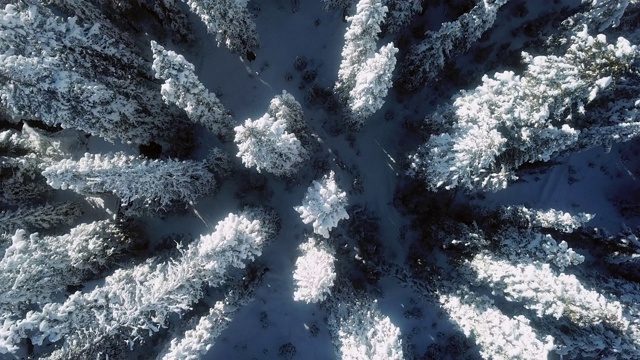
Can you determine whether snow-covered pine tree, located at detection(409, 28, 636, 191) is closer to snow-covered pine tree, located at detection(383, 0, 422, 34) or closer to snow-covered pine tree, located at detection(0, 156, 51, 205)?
snow-covered pine tree, located at detection(383, 0, 422, 34)

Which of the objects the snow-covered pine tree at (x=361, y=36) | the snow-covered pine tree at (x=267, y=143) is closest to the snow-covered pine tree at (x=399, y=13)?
the snow-covered pine tree at (x=361, y=36)

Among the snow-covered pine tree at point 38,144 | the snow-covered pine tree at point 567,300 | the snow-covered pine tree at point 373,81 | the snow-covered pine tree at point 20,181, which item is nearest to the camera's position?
the snow-covered pine tree at point 373,81

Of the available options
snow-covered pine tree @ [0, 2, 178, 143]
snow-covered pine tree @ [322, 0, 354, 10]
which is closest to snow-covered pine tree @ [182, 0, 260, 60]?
snow-covered pine tree @ [0, 2, 178, 143]

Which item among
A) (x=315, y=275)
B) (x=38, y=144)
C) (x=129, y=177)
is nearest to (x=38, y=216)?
(x=38, y=144)

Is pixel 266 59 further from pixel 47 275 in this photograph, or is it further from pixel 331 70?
pixel 47 275

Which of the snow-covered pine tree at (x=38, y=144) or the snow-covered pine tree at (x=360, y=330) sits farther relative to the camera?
the snow-covered pine tree at (x=38, y=144)

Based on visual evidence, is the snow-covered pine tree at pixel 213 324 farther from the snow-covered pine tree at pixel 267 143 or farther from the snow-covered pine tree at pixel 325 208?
the snow-covered pine tree at pixel 325 208
